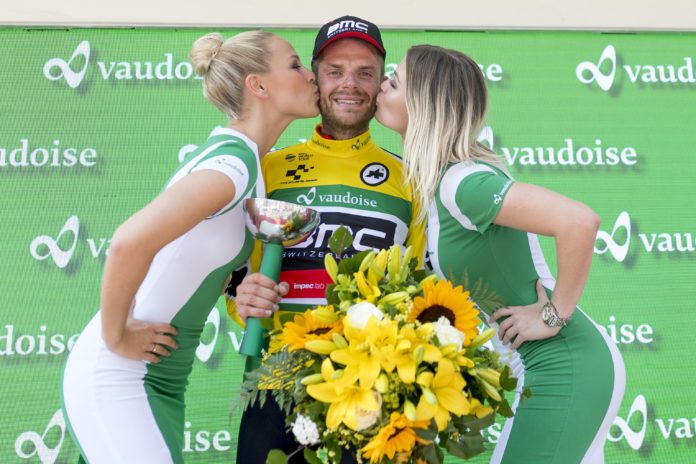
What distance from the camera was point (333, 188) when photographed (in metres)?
2.07

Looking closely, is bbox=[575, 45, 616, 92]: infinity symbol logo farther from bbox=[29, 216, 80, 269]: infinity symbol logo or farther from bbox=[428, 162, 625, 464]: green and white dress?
bbox=[29, 216, 80, 269]: infinity symbol logo

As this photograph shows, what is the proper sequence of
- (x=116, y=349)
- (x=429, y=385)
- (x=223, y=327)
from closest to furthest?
(x=429, y=385)
(x=116, y=349)
(x=223, y=327)

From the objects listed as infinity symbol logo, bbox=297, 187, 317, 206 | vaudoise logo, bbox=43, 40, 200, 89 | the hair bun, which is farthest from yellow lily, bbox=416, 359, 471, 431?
vaudoise logo, bbox=43, 40, 200, 89

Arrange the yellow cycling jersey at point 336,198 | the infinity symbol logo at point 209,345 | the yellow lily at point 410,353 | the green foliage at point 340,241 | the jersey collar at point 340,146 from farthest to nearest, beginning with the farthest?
1. the infinity symbol logo at point 209,345
2. the jersey collar at point 340,146
3. the yellow cycling jersey at point 336,198
4. the green foliage at point 340,241
5. the yellow lily at point 410,353

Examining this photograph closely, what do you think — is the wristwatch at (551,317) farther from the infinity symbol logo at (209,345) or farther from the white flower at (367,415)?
the infinity symbol logo at (209,345)

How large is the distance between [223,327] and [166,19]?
136cm

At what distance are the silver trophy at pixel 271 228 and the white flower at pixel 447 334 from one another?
16.4 inches

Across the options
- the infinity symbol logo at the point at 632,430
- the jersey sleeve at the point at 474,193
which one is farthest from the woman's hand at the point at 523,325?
the infinity symbol logo at the point at 632,430

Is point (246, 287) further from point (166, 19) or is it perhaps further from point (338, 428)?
point (166, 19)

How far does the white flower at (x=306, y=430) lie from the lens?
1.38m

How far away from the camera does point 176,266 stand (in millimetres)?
1756

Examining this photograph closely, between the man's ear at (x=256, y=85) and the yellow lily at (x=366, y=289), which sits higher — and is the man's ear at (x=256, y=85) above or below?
above

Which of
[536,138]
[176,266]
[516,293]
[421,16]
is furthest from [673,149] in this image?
[176,266]

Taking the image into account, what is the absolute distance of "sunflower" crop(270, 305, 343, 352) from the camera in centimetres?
143
